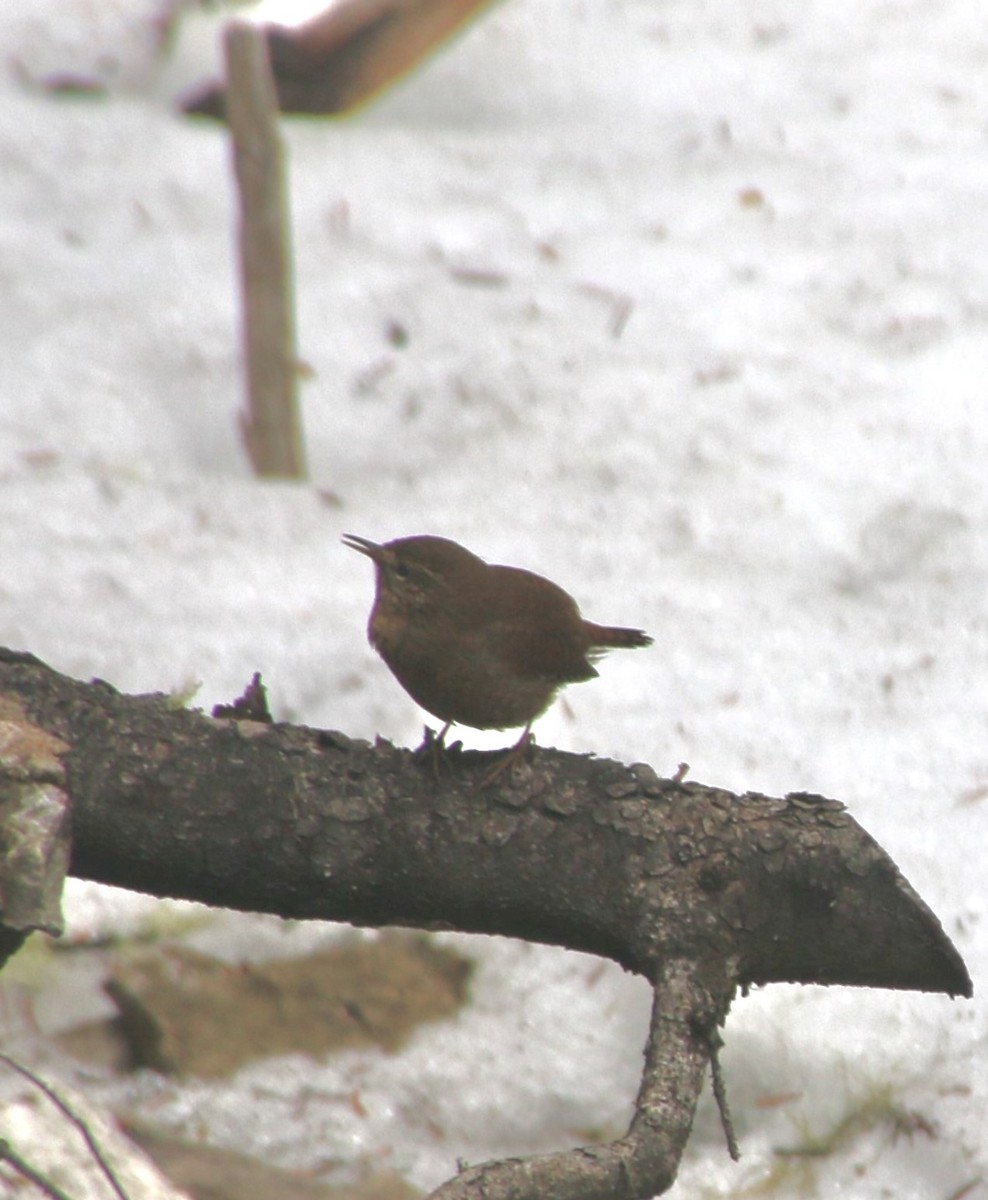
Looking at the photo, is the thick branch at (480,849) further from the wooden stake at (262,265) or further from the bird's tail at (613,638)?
the wooden stake at (262,265)

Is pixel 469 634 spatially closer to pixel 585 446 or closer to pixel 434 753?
pixel 434 753

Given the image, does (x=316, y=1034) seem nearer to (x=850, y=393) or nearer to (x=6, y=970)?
(x=6, y=970)

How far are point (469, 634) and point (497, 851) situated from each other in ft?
1.75

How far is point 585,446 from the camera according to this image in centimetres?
639

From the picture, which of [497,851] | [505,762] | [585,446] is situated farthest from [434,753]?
[585,446]

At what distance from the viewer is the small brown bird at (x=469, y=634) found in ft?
11.2

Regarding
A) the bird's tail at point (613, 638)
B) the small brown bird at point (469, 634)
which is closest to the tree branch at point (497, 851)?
the small brown bird at point (469, 634)

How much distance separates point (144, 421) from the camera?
6551 millimetres

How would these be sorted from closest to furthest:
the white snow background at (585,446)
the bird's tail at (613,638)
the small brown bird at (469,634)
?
1. the small brown bird at (469,634)
2. the bird's tail at (613,638)
3. the white snow background at (585,446)

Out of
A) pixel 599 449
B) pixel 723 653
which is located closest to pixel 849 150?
pixel 599 449

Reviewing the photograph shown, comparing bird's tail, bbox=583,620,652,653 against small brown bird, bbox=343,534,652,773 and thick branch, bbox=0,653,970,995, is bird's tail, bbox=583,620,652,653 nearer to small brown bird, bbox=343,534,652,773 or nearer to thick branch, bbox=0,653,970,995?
small brown bird, bbox=343,534,652,773

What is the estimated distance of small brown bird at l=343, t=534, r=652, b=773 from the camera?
134 inches

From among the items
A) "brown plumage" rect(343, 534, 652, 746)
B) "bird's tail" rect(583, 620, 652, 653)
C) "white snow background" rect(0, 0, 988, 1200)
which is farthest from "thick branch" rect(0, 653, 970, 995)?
"white snow background" rect(0, 0, 988, 1200)

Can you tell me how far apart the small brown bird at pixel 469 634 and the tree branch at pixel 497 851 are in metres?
0.33
